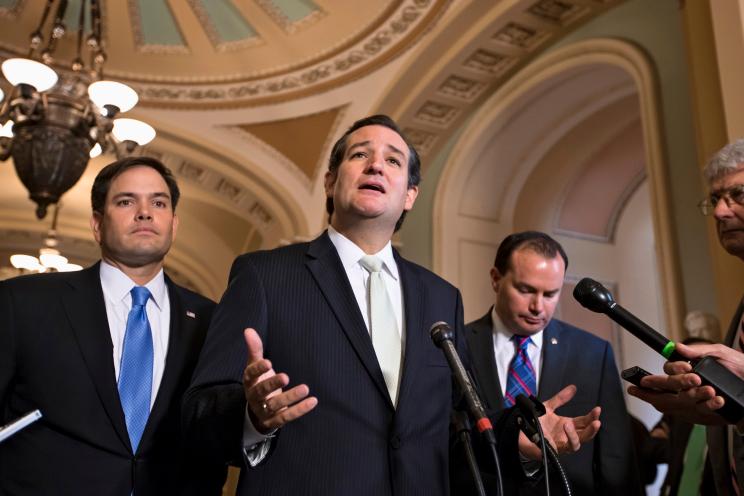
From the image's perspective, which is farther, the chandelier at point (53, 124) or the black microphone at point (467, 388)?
the chandelier at point (53, 124)

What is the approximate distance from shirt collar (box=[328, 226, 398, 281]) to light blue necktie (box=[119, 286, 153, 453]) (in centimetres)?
59

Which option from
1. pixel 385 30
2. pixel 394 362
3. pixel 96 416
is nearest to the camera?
pixel 394 362

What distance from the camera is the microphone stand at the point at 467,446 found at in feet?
4.19

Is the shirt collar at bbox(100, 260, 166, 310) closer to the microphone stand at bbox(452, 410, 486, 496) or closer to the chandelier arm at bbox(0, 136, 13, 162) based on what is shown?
the microphone stand at bbox(452, 410, 486, 496)

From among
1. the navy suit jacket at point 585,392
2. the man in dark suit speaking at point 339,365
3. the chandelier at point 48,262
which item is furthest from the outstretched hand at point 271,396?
the chandelier at point 48,262

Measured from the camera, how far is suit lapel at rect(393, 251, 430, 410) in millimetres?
1596

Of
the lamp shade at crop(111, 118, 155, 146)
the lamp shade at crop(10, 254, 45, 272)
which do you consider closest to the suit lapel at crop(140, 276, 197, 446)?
the lamp shade at crop(111, 118, 155, 146)

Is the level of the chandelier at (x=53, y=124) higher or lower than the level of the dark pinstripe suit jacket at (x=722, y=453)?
higher

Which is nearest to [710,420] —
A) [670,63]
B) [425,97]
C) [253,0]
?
[670,63]

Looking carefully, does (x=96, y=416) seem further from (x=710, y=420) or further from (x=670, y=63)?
(x=670, y=63)

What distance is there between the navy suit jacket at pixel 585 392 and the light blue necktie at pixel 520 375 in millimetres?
36

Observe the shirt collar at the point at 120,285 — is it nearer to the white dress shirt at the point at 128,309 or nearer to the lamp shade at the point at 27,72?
the white dress shirt at the point at 128,309

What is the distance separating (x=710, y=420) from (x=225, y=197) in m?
8.06

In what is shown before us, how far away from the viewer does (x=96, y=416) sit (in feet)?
6.02
